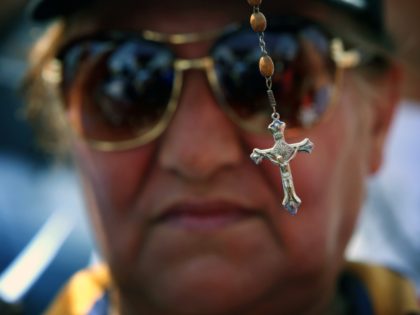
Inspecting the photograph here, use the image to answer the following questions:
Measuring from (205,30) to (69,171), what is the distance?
1.25 m

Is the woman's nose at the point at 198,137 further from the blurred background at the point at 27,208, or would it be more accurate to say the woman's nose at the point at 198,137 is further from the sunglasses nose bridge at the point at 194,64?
the blurred background at the point at 27,208

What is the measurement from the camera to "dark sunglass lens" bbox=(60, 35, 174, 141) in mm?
1094

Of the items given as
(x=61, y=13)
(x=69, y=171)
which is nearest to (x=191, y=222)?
(x=61, y=13)

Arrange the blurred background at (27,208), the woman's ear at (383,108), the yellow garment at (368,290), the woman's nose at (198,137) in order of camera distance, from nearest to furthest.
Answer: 1. the woman's nose at (198,137)
2. the yellow garment at (368,290)
3. the woman's ear at (383,108)
4. the blurred background at (27,208)

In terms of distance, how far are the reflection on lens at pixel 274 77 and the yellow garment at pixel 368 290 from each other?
0.38m

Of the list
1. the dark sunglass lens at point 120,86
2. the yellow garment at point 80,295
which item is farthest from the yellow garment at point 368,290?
the dark sunglass lens at point 120,86

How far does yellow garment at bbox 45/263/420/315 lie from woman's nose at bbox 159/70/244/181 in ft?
1.22

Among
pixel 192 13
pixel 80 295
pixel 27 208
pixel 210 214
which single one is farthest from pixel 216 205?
pixel 27 208

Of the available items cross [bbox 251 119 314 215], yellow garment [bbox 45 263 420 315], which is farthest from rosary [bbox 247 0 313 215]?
yellow garment [bbox 45 263 420 315]

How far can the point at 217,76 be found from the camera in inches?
41.6

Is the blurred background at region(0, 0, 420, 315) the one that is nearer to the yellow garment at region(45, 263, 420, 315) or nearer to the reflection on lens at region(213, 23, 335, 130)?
the yellow garment at region(45, 263, 420, 315)

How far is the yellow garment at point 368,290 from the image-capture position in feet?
3.98

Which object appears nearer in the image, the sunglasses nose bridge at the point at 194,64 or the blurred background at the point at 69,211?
the sunglasses nose bridge at the point at 194,64

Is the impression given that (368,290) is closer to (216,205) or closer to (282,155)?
(216,205)
